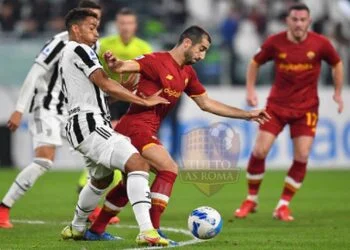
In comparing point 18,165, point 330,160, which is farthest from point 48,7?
point 330,160

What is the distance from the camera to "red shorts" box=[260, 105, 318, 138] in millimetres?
12898

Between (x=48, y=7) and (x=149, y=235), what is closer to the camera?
(x=149, y=235)

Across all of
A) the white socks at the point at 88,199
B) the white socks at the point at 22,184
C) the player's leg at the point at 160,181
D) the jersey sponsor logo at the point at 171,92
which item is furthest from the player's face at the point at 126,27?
the player's leg at the point at 160,181

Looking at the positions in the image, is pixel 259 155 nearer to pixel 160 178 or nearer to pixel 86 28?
pixel 160 178

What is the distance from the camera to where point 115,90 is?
29.9ft

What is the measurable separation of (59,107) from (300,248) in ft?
13.3

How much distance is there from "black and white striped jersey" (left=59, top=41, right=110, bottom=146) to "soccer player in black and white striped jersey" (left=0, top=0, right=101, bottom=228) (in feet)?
6.32

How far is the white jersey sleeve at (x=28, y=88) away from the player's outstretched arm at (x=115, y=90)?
238 centimetres

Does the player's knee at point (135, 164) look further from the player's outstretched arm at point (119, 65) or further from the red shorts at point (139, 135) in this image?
the player's outstretched arm at point (119, 65)

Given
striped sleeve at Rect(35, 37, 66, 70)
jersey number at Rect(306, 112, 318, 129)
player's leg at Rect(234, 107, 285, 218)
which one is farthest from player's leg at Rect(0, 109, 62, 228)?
jersey number at Rect(306, 112, 318, 129)

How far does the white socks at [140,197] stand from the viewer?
29.4ft

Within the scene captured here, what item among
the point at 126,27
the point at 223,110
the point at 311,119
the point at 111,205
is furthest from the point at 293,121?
the point at 111,205

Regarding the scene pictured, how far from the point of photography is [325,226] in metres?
11.3

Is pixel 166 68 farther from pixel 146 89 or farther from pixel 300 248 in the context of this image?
pixel 300 248
